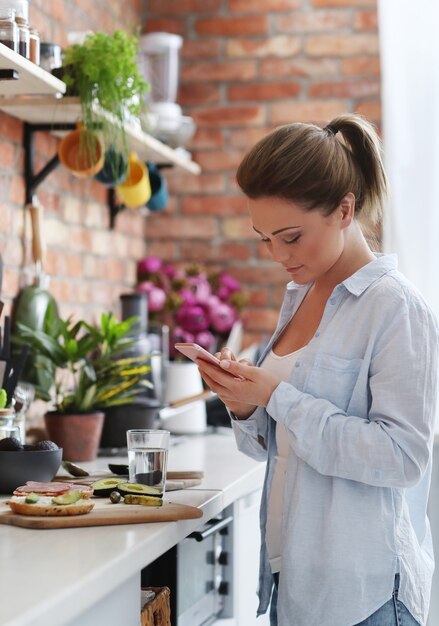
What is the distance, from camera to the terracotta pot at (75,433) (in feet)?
7.20

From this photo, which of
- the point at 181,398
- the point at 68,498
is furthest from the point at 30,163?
the point at 68,498

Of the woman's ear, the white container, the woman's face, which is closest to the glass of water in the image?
the woman's face

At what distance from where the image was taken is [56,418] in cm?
221

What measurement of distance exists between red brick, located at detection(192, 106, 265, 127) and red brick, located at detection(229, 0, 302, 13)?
0.35m

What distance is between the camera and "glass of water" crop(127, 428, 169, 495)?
5.46 feet

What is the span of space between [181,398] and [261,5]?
58.0 inches

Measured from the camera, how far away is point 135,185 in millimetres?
2863

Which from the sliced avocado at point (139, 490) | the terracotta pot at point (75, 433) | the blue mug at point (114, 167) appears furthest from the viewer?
the blue mug at point (114, 167)

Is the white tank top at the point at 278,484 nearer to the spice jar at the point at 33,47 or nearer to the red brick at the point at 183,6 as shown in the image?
the spice jar at the point at 33,47

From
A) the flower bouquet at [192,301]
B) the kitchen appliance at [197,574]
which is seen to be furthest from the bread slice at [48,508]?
the flower bouquet at [192,301]

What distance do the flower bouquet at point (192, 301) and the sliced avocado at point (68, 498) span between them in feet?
5.34

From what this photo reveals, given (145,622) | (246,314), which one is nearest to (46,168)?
(246,314)

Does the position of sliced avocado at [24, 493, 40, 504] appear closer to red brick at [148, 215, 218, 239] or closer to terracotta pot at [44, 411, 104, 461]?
terracotta pot at [44, 411, 104, 461]

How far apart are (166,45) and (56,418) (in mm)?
1444
